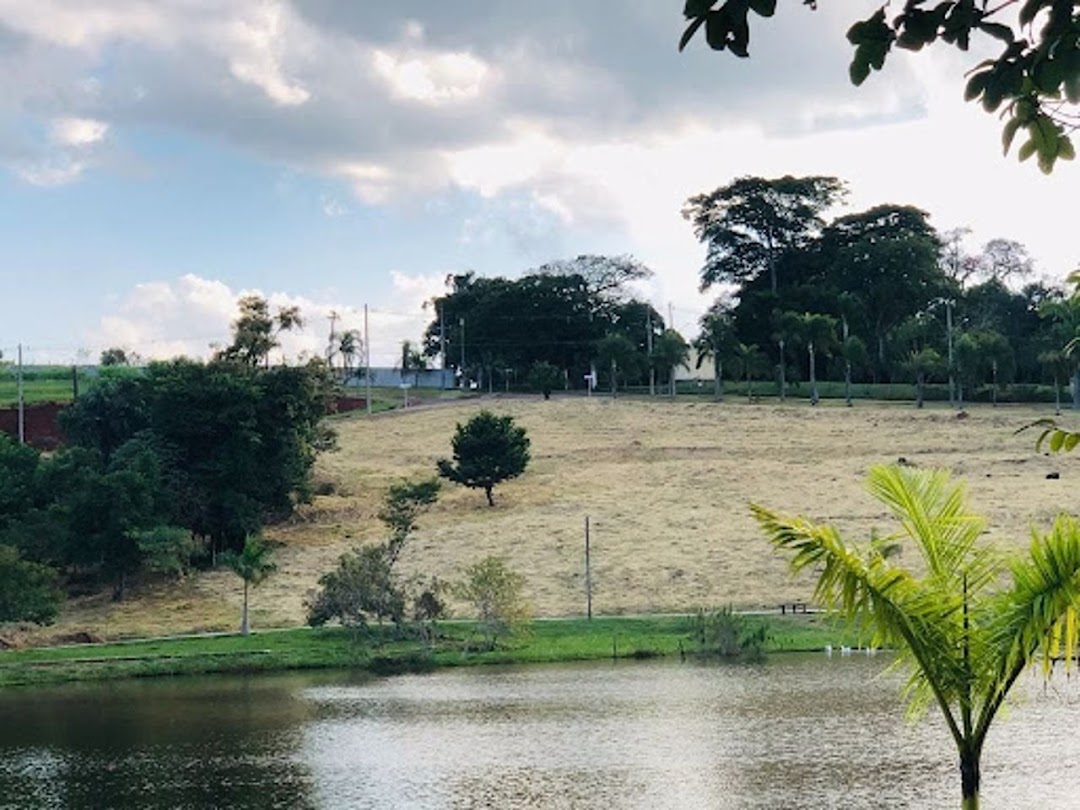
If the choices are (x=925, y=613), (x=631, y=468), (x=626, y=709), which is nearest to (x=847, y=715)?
(x=626, y=709)

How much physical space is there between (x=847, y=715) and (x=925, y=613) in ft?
71.1

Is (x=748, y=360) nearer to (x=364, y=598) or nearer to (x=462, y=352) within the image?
(x=462, y=352)

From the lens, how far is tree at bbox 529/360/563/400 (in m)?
110

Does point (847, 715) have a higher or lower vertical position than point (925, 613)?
lower

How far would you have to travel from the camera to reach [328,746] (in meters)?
33.1

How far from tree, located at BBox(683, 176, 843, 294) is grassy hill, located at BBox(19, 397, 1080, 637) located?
23.3 meters

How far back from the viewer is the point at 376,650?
5125 centimetres

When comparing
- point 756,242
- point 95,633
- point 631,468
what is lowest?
point 95,633

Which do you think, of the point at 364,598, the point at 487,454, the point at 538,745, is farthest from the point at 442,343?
the point at 538,745

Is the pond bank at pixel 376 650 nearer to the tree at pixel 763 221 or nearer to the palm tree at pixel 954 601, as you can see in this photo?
the palm tree at pixel 954 601

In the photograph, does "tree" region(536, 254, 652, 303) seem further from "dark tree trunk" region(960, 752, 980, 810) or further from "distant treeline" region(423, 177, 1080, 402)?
"dark tree trunk" region(960, 752, 980, 810)

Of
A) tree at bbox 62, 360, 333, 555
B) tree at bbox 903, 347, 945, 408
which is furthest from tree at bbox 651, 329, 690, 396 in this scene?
tree at bbox 62, 360, 333, 555

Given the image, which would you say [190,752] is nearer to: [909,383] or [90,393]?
[90,393]

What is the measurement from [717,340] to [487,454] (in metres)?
34.9
